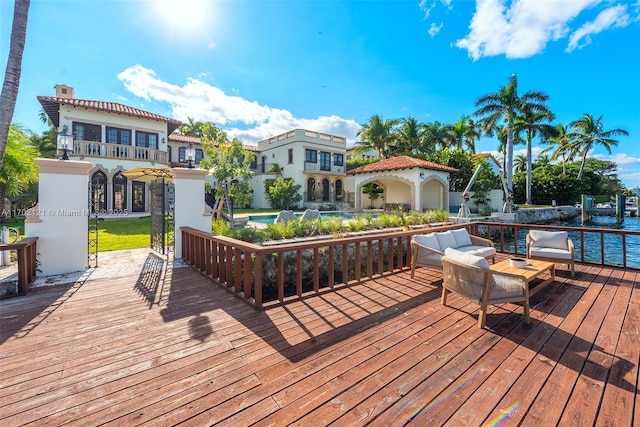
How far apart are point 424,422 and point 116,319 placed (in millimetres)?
3355

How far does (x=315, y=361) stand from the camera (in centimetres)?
237

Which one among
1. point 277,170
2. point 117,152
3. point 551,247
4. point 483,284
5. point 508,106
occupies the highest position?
point 508,106

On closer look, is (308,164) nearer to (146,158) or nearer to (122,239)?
(146,158)

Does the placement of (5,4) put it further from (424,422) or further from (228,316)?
(424,422)

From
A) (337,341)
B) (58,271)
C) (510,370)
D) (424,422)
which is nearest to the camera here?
(424,422)

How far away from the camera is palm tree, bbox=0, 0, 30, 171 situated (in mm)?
4191

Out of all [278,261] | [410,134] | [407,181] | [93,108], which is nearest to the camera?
[278,261]

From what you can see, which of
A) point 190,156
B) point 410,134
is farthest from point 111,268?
point 410,134

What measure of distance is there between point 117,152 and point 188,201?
13005 millimetres

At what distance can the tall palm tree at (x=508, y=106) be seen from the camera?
67.8 feet

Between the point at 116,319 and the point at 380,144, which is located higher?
the point at 380,144

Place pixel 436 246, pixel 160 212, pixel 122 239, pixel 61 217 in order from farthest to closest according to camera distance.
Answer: pixel 122 239
pixel 160 212
pixel 436 246
pixel 61 217

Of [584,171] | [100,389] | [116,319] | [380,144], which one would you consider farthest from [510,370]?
[584,171]

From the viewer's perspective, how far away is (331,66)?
11758 millimetres
